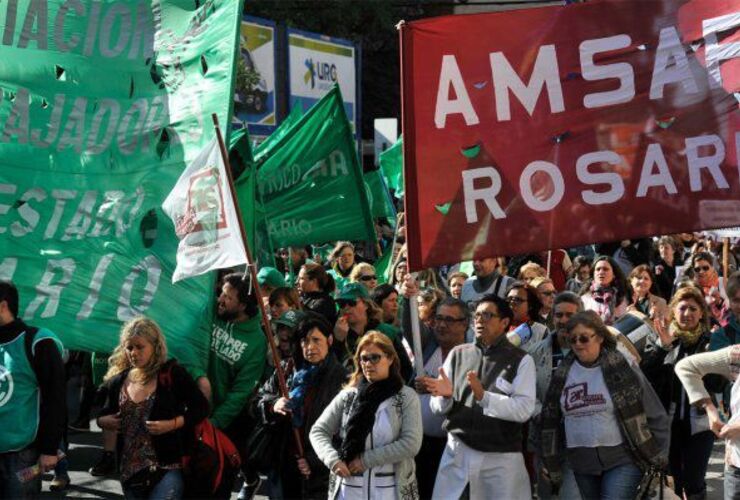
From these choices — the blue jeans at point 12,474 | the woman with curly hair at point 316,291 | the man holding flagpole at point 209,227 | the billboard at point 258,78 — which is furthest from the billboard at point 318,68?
the blue jeans at point 12,474

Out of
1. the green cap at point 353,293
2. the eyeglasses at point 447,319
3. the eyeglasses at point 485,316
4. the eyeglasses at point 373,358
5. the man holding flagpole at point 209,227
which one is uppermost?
the man holding flagpole at point 209,227

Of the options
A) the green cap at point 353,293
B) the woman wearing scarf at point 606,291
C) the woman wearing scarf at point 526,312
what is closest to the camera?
the woman wearing scarf at point 526,312

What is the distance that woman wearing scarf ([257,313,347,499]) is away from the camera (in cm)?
674

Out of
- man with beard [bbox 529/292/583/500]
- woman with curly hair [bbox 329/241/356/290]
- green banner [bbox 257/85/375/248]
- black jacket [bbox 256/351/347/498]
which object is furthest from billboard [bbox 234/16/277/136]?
black jacket [bbox 256/351/347/498]

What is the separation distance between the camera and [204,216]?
6.70 meters

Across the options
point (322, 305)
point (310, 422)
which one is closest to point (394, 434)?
point (310, 422)

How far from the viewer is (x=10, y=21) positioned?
722 cm

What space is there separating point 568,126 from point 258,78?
2268 cm

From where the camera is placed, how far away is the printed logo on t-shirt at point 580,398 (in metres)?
6.40

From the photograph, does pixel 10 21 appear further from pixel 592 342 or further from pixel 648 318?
pixel 648 318

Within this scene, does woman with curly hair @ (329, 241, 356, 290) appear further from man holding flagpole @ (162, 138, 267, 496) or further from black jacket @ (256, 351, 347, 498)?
black jacket @ (256, 351, 347, 498)

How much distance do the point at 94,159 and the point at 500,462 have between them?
8.99 feet

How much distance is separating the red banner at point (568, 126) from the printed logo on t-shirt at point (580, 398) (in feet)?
2.62

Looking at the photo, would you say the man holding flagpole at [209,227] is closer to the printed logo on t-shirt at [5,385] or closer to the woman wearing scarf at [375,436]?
the woman wearing scarf at [375,436]
